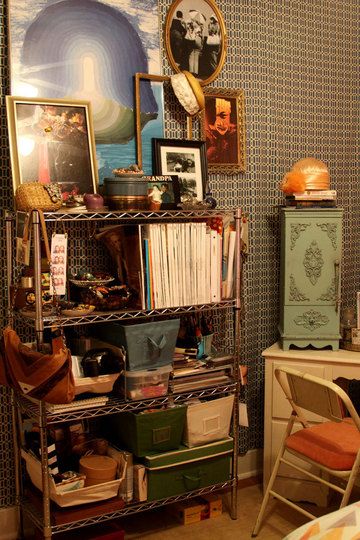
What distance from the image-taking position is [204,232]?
309cm

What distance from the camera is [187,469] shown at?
10.2 feet

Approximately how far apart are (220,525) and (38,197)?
1.81m

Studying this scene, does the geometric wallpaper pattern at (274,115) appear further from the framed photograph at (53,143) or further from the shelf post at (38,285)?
the shelf post at (38,285)

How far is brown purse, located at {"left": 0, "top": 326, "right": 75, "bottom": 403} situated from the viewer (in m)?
2.48

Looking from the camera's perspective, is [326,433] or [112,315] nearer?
[112,315]

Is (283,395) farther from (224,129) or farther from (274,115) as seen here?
(274,115)

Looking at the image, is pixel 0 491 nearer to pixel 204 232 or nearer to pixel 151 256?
pixel 151 256

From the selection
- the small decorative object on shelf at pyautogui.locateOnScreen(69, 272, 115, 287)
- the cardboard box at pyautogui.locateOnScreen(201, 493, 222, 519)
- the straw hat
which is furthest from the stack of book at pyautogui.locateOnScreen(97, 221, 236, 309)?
the cardboard box at pyautogui.locateOnScreen(201, 493, 222, 519)

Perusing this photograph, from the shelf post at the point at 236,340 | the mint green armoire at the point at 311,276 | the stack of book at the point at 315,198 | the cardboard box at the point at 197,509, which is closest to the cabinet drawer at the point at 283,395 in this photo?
the mint green armoire at the point at 311,276

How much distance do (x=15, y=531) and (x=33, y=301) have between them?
1147 mm

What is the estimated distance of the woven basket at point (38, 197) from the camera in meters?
2.64

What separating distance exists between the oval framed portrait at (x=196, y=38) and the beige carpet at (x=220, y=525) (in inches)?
86.7

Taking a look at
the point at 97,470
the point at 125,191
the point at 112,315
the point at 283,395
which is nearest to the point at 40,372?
the point at 112,315

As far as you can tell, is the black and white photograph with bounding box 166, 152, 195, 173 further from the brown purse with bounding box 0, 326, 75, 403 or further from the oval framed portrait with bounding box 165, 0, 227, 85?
the brown purse with bounding box 0, 326, 75, 403
